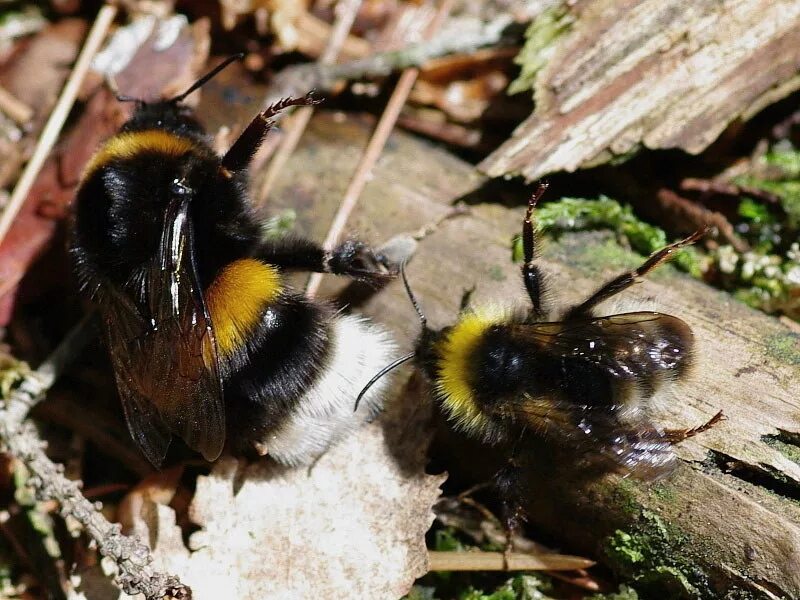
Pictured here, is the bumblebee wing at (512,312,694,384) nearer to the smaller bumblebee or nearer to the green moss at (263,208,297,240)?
the smaller bumblebee

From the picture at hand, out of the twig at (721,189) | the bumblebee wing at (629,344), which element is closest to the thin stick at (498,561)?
the bumblebee wing at (629,344)

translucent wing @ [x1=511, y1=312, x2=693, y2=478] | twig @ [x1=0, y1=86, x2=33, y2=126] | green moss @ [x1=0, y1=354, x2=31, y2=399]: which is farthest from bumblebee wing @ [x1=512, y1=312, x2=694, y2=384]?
twig @ [x1=0, y1=86, x2=33, y2=126]

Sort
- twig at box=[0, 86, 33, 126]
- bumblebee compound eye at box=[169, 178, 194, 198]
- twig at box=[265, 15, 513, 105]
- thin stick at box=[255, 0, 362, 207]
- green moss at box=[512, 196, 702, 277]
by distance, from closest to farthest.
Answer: bumblebee compound eye at box=[169, 178, 194, 198]
green moss at box=[512, 196, 702, 277]
thin stick at box=[255, 0, 362, 207]
twig at box=[265, 15, 513, 105]
twig at box=[0, 86, 33, 126]

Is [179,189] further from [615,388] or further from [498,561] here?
[498,561]

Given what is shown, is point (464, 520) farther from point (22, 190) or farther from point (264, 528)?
point (22, 190)

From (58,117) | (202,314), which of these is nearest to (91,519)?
(202,314)

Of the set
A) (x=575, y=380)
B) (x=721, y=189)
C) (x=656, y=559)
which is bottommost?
(x=656, y=559)
